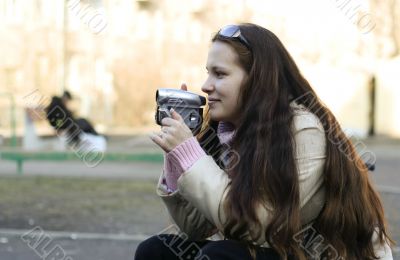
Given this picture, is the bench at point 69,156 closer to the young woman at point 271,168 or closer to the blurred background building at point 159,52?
the young woman at point 271,168

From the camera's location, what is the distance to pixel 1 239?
565cm

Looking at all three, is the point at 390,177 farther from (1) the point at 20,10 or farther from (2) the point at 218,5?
(1) the point at 20,10

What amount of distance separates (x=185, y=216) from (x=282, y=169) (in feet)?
1.74

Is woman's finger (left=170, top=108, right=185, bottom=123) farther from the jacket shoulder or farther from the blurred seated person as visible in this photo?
the blurred seated person

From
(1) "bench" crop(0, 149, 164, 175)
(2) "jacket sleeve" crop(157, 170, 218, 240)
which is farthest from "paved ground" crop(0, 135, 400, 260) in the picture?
(2) "jacket sleeve" crop(157, 170, 218, 240)

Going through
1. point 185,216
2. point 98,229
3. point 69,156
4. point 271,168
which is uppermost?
point 271,168

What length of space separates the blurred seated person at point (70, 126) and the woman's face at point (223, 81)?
7.45 m

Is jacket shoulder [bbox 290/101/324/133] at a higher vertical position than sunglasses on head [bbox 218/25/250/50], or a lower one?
lower

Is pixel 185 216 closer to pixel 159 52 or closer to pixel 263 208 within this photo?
pixel 263 208

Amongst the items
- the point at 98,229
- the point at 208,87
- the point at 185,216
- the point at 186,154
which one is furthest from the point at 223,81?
the point at 98,229

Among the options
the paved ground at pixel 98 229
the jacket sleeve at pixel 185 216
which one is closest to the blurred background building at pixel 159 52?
the paved ground at pixel 98 229

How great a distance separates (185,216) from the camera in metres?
2.64

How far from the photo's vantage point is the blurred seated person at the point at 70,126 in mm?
9836

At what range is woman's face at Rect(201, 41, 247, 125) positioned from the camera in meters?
2.40
